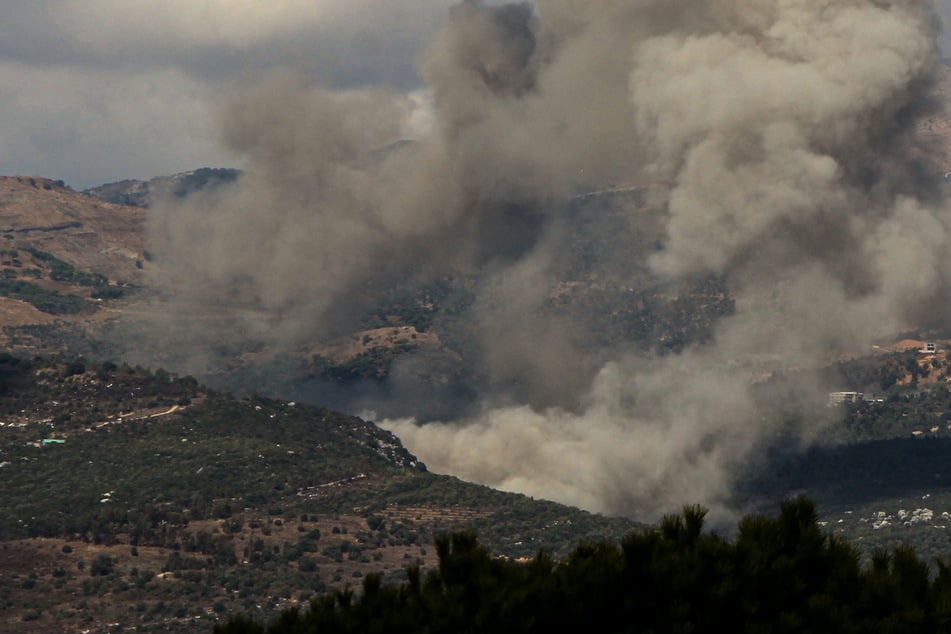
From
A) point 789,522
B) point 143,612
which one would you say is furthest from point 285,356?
point 789,522

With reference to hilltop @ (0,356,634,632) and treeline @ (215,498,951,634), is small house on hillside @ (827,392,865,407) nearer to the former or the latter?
hilltop @ (0,356,634,632)

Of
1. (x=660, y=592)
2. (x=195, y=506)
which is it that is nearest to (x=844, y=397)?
(x=195, y=506)

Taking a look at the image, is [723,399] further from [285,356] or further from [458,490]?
[285,356]

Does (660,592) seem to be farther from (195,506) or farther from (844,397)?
(844,397)

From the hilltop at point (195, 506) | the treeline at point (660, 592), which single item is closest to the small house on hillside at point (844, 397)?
the hilltop at point (195, 506)

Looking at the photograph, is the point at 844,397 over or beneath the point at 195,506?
over

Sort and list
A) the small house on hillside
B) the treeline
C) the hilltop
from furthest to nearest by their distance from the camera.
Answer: the small house on hillside → the hilltop → the treeline

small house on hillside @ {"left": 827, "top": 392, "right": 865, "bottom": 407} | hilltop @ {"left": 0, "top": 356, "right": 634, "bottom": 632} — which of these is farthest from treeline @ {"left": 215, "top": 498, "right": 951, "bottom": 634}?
small house on hillside @ {"left": 827, "top": 392, "right": 865, "bottom": 407}

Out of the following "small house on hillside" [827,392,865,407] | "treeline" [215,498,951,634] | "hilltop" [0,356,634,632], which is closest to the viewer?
"treeline" [215,498,951,634]
